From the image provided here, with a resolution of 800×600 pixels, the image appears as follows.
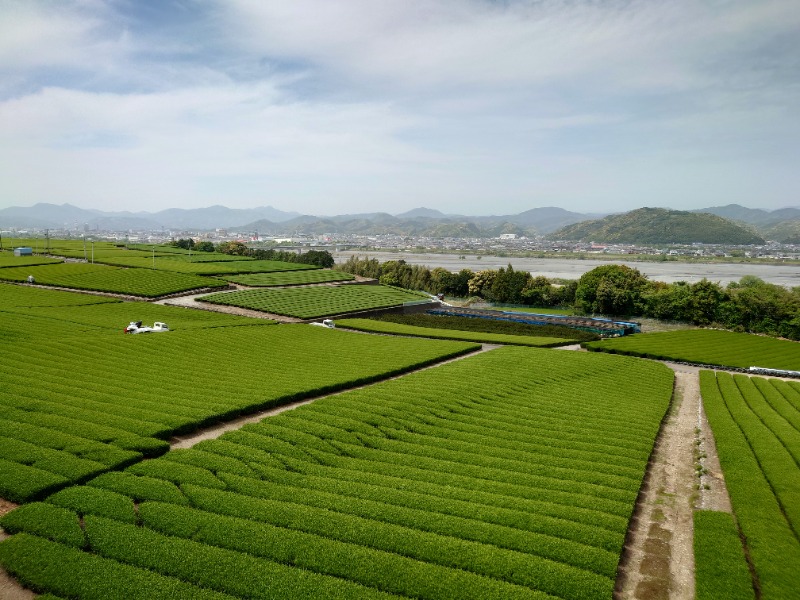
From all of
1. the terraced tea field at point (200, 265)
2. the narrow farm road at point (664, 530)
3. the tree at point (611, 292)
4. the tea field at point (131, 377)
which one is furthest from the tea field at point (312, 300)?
the narrow farm road at point (664, 530)

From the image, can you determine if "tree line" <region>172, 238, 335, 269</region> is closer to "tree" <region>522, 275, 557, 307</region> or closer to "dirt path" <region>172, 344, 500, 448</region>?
"tree" <region>522, 275, 557, 307</region>

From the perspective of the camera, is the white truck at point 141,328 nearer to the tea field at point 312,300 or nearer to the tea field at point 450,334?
the tea field at point 312,300

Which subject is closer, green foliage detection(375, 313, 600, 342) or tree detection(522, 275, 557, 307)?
green foliage detection(375, 313, 600, 342)

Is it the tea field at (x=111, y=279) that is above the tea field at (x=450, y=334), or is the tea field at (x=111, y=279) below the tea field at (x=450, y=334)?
above

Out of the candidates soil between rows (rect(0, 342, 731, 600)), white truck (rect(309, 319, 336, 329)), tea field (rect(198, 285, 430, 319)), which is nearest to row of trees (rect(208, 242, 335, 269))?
tea field (rect(198, 285, 430, 319))

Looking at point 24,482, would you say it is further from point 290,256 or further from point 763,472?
point 290,256

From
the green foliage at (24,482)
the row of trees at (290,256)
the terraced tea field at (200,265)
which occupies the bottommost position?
the green foliage at (24,482)

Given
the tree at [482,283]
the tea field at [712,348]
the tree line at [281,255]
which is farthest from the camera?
the tree line at [281,255]
